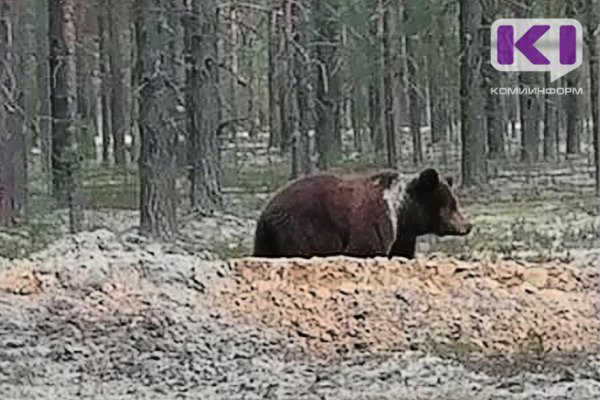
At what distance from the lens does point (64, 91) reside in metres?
16.7

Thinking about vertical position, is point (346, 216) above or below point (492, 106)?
below

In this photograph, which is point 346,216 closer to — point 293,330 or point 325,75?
point 293,330

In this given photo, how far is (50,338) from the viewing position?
7.43 metres

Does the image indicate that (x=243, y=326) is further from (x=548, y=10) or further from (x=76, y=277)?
(x=548, y=10)

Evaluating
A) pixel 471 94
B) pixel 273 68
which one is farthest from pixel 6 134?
pixel 273 68

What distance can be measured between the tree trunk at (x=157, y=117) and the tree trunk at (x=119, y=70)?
7735 millimetres

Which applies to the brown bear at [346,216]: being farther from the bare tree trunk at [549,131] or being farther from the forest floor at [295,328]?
the bare tree trunk at [549,131]

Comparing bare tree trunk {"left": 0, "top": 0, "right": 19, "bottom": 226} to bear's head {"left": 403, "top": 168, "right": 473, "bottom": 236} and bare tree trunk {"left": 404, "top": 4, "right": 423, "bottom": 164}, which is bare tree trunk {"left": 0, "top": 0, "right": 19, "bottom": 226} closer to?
bear's head {"left": 403, "top": 168, "right": 473, "bottom": 236}

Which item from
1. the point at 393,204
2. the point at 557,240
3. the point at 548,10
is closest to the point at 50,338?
the point at 393,204

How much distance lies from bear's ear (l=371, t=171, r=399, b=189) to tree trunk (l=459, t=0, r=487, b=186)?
9.63 metres

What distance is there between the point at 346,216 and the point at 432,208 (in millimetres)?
1052

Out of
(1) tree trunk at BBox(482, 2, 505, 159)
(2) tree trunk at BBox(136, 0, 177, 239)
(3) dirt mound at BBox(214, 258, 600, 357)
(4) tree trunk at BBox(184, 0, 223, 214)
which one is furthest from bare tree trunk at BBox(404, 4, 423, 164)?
(3) dirt mound at BBox(214, 258, 600, 357)

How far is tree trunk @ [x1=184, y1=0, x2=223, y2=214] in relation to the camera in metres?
16.1

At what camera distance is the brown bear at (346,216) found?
9.47 m
